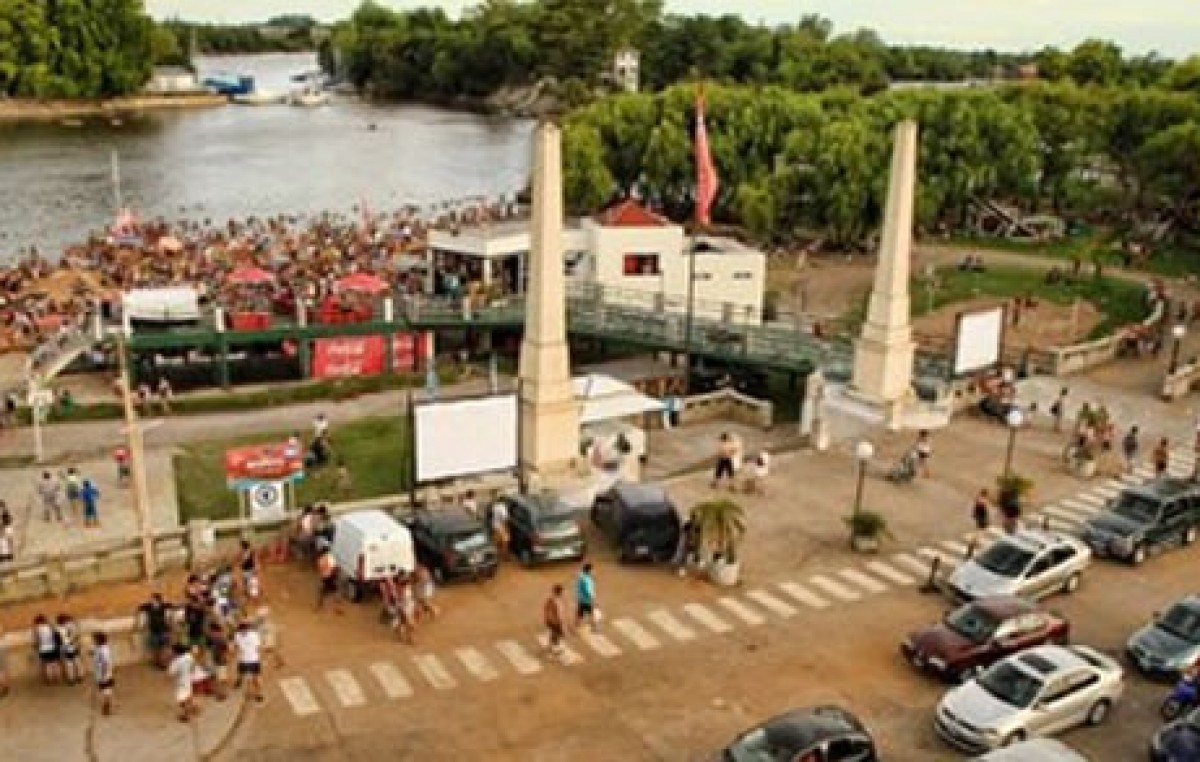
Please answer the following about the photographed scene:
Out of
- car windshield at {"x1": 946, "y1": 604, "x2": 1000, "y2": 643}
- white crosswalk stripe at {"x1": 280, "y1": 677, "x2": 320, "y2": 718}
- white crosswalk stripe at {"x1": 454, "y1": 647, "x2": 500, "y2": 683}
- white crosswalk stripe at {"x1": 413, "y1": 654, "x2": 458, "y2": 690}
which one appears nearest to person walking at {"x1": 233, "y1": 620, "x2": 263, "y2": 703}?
white crosswalk stripe at {"x1": 280, "y1": 677, "x2": 320, "y2": 718}

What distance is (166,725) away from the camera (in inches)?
758

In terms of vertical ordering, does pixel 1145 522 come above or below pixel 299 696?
above

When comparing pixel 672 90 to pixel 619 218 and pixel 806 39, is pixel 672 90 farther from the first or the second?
pixel 806 39

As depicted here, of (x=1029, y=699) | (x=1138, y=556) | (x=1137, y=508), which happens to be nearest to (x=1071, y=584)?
(x=1138, y=556)

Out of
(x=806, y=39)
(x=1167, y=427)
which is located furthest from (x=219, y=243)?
(x=806, y=39)

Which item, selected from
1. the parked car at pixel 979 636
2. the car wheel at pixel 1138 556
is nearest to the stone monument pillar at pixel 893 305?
the car wheel at pixel 1138 556

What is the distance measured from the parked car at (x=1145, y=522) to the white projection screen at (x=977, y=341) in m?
9.61

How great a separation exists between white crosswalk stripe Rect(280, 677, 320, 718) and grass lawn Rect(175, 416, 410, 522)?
11.9 m

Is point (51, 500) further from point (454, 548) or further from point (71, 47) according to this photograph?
point (71, 47)

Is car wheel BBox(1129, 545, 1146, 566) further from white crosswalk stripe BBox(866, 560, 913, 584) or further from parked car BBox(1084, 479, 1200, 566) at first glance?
white crosswalk stripe BBox(866, 560, 913, 584)

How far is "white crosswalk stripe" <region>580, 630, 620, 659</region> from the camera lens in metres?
22.1

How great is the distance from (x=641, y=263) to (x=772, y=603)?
28514 mm

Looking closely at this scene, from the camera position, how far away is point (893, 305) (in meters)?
35.8

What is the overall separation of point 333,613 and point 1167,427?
25.7 metres
